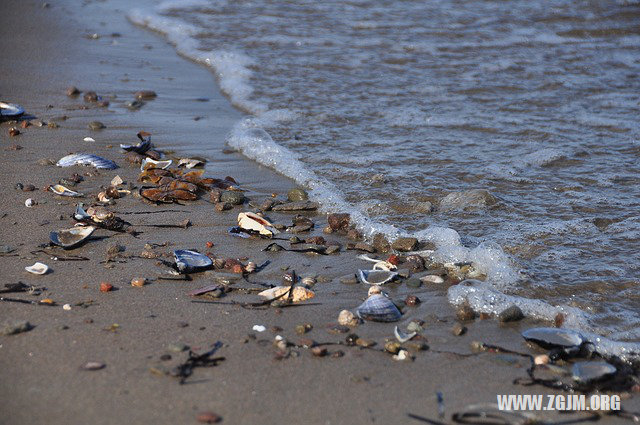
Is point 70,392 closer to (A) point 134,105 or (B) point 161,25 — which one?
(A) point 134,105

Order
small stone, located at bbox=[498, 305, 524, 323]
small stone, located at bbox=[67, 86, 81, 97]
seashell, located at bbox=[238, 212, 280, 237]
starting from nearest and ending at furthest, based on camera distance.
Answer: small stone, located at bbox=[498, 305, 524, 323]
seashell, located at bbox=[238, 212, 280, 237]
small stone, located at bbox=[67, 86, 81, 97]

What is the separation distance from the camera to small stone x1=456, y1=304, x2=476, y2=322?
3.01 meters

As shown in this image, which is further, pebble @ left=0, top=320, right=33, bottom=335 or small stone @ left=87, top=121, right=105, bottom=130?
small stone @ left=87, top=121, right=105, bottom=130

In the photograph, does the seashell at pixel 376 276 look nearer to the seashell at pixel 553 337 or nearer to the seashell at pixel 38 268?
the seashell at pixel 553 337

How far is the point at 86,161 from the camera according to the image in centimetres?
451

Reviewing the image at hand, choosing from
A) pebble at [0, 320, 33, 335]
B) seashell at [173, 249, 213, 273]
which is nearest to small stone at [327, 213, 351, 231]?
seashell at [173, 249, 213, 273]

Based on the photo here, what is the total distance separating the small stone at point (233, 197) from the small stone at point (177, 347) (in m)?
1.57

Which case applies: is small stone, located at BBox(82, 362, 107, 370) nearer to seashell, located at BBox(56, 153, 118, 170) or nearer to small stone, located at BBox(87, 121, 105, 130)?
seashell, located at BBox(56, 153, 118, 170)

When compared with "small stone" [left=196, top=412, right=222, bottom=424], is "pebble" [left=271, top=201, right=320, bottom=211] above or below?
below

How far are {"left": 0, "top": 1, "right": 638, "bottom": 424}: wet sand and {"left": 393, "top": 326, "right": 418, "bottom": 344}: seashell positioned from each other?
5 cm


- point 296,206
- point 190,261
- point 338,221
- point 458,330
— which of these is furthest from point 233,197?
point 458,330

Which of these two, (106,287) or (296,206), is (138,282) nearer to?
(106,287)

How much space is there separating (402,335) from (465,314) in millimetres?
341

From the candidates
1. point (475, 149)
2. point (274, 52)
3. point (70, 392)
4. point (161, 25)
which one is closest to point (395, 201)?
point (475, 149)
